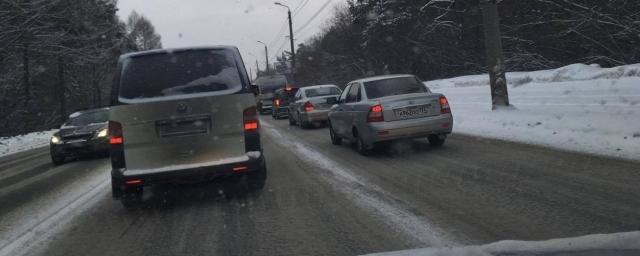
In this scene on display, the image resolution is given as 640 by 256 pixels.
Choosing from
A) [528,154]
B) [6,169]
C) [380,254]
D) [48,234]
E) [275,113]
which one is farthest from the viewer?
[275,113]

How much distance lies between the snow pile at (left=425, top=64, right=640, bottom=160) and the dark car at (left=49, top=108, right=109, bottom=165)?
8967mm

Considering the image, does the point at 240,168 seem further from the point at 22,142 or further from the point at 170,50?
the point at 22,142

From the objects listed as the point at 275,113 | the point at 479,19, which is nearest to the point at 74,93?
the point at 275,113

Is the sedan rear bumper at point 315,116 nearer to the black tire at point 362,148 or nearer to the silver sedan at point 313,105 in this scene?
the silver sedan at point 313,105

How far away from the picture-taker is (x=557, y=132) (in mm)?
10211

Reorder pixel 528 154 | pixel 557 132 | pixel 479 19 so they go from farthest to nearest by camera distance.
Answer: pixel 479 19
pixel 557 132
pixel 528 154

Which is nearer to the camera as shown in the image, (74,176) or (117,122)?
(117,122)

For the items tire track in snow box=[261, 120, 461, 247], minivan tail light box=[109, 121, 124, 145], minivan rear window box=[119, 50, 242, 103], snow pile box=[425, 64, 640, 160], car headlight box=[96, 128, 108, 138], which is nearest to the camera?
tire track in snow box=[261, 120, 461, 247]

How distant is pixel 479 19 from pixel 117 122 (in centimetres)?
2944

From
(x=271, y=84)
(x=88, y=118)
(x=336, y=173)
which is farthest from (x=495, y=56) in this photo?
(x=271, y=84)

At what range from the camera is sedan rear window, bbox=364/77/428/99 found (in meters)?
10.2

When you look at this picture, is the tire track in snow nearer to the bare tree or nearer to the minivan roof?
the minivan roof

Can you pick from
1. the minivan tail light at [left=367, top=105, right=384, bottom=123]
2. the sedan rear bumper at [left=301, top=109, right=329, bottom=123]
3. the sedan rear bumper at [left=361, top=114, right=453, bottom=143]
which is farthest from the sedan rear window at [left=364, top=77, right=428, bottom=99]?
the sedan rear bumper at [left=301, top=109, right=329, bottom=123]

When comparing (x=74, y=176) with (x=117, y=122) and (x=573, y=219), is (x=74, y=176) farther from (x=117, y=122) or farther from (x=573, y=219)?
(x=573, y=219)
